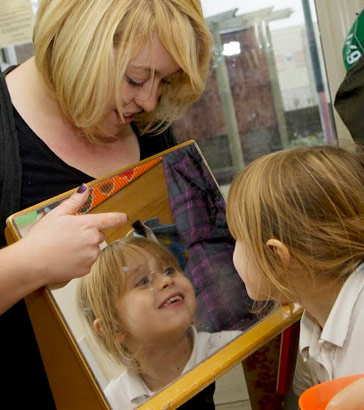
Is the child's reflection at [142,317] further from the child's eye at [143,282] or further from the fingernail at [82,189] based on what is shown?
the fingernail at [82,189]

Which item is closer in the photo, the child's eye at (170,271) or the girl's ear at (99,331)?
the girl's ear at (99,331)

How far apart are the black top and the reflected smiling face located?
7.8 inches

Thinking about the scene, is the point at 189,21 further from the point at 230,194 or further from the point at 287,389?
the point at 287,389

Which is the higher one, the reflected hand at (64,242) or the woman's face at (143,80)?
the woman's face at (143,80)

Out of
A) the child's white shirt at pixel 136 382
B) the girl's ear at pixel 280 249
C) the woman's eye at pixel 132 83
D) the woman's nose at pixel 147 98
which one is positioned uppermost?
the woman's eye at pixel 132 83

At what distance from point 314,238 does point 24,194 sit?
53cm

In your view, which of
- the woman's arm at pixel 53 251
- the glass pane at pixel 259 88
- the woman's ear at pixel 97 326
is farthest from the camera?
the glass pane at pixel 259 88

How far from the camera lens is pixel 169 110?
128cm

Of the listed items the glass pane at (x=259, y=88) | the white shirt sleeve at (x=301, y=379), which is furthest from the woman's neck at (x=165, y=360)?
the glass pane at (x=259, y=88)

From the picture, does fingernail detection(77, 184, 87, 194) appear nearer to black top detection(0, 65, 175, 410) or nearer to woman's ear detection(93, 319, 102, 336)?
black top detection(0, 65, 175, 410)

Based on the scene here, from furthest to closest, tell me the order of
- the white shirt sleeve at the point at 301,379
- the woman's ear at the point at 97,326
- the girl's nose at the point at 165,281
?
the white shirt sleeve at the point at 301,379
the girl's nose at the point at 165,281
the woman's ear at the point at 97,326

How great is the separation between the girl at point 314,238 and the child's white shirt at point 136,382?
0.45 ft

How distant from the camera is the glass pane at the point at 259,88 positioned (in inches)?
77.5

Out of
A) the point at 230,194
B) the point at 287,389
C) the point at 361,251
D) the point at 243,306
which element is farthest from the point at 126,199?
the point at 287,389
